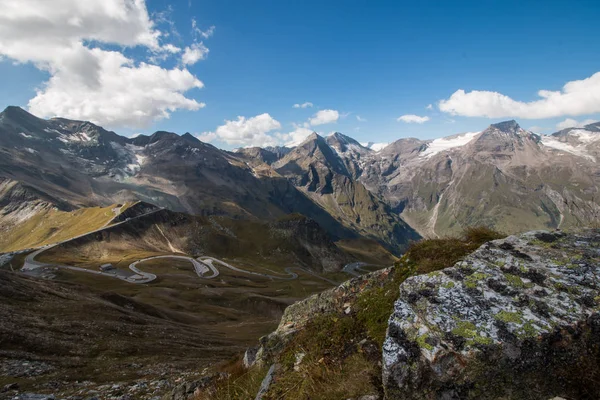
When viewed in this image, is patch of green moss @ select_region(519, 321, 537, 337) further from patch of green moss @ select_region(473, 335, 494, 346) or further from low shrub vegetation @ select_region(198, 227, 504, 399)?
low shrub vegetation @ select_region(198, 227, 504, 399)

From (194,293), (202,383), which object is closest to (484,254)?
(202,383)

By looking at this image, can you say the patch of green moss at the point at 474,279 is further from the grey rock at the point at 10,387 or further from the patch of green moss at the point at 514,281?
the grey rock at the point at 10,387

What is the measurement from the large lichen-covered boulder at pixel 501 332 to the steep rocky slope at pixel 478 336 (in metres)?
0.02

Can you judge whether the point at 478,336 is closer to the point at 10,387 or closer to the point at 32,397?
the point at 32,397

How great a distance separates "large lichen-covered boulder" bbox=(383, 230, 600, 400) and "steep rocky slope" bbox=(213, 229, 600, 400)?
2 centimetres

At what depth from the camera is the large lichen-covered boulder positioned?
5914mm

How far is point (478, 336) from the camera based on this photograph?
6.44 metres

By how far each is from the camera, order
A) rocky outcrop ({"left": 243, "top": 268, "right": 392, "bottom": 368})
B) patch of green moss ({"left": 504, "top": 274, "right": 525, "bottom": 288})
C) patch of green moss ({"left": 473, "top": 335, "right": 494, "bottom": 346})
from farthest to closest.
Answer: rocky outcrop ({"left": 243, "top": 268, "right": 392, "bottom": 368}) → patch of green moss ({"left": 504, "top": 274, "right": 525, "bottom": 288}) → patch of green moss ({"left": 473, "top": 335, "right": 494, "bottom": 346})

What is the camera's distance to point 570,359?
6.01 meters

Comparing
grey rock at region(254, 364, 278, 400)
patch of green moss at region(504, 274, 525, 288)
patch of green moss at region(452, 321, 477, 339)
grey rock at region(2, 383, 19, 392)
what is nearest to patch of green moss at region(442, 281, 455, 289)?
patch of green moss at region(452, 321, 477, 339)

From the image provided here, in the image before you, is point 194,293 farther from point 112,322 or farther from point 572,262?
point 572,262

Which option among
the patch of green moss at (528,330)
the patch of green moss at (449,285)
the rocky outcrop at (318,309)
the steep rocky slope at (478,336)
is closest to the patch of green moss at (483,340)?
the steep rocky slope at (478,336)

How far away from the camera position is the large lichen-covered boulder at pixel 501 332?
5.91 m

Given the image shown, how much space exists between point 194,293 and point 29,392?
105 meters
